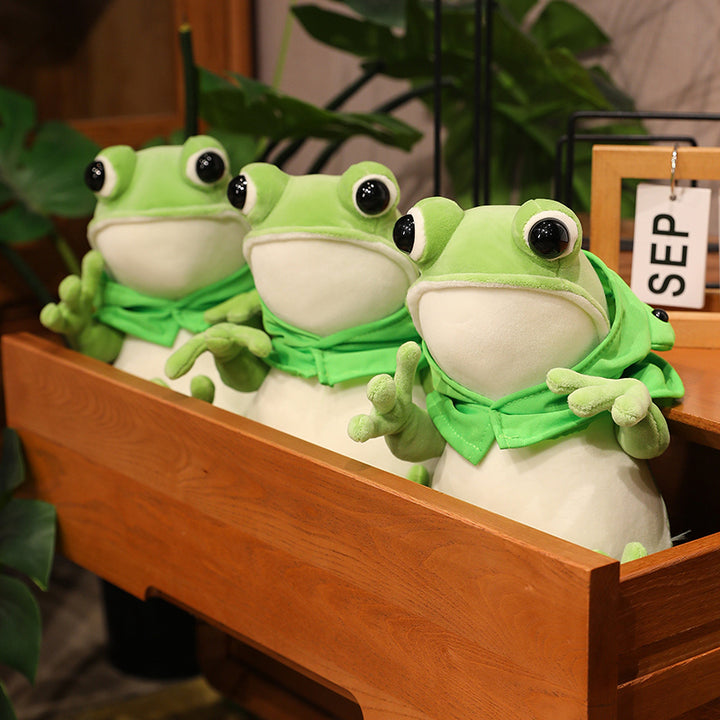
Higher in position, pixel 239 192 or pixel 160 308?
pixel 239 192

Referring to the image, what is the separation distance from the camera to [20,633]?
1.17 m

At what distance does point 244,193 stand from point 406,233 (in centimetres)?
24

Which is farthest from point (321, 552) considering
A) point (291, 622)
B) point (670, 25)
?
point (670, 25)

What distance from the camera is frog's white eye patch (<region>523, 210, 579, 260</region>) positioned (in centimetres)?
75

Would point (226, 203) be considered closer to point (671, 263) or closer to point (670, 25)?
point (671, 263)

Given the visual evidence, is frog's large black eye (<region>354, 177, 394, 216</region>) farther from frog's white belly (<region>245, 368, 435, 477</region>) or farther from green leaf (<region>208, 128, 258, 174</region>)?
green leaf (<region>208, 128, 258, 174</region>)

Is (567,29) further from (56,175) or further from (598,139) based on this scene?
(56,175)

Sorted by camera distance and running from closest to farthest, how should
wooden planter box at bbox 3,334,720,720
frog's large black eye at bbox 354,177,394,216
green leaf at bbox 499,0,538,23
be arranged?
1. wooden planter box at bbox 3,334,720,720
2. frog's large black eye at bbox 354,177,394,216
3. green leaf at bbox 499,0,538,23

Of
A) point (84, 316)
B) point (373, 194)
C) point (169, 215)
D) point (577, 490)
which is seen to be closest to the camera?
point (577, 490)

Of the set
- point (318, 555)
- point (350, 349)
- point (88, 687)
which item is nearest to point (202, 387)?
point (350, 349)

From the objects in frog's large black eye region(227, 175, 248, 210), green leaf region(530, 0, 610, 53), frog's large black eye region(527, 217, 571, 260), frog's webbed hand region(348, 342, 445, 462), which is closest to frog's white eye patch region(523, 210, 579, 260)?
frog's large black eye region(527, 217, 571, 260)

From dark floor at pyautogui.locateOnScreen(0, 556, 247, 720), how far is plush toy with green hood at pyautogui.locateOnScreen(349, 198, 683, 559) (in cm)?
93

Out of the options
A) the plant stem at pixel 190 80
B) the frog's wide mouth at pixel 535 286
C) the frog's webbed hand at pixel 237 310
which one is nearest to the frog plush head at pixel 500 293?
the frog's wide mouth at pixel 535 286

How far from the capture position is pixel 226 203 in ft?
3.79
